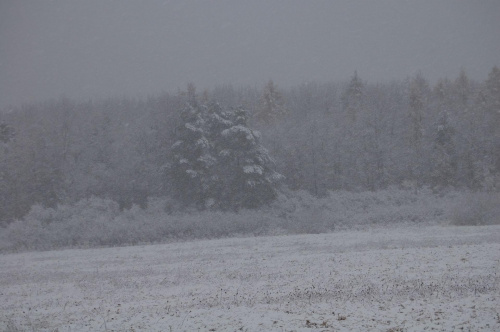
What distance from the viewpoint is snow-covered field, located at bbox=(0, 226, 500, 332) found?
30.0ft

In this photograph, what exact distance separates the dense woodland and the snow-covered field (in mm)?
20961

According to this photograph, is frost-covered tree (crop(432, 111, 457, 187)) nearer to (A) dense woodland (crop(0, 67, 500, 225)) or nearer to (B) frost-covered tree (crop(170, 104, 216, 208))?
(A) dense woodland (crop(0, 67, 500, 225))

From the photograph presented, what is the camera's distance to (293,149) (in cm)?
5112

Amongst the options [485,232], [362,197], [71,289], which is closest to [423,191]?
[362,197]

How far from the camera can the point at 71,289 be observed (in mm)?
14758

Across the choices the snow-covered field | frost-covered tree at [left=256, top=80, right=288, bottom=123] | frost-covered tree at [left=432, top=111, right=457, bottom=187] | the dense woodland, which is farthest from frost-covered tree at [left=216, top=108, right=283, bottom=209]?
frost-covered tree at [left=256, top=80, right=288, bottom=123]

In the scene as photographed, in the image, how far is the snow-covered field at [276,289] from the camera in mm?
9133

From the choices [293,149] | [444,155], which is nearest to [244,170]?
[293,149]

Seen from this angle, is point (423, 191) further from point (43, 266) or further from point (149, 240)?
point (43, 266)

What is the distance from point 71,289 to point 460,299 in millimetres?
12676

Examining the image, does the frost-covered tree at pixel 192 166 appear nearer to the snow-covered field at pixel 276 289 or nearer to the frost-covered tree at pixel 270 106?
the snow-covered field at pixel 276 289

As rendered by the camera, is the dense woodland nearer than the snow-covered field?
No

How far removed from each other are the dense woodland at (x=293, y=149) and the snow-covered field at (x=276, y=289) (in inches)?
825

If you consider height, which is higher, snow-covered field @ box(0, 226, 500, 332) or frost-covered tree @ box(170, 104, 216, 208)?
frost-covered tree @ box(170, 104, 216, 208)
